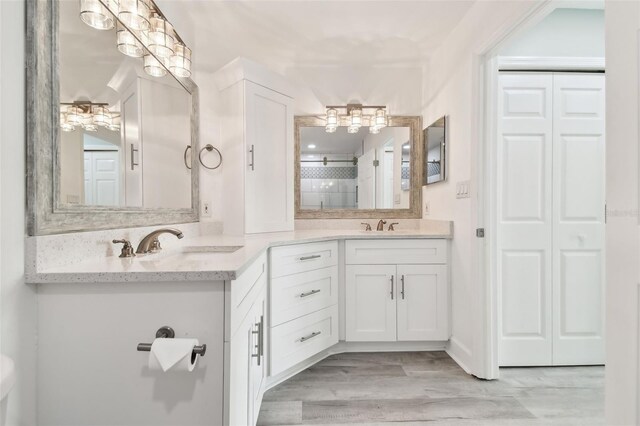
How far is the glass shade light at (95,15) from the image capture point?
110 cm

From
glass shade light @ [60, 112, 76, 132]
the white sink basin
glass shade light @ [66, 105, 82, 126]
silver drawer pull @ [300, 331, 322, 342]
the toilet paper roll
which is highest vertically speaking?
glass shade light @ [66, 105, 82, 126]

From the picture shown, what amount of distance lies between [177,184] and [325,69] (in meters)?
1.64

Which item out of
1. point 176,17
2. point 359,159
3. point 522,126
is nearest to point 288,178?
point 359,159

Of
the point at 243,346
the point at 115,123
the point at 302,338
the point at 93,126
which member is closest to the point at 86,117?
the point at 93,126

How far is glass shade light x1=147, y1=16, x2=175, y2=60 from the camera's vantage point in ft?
4.93

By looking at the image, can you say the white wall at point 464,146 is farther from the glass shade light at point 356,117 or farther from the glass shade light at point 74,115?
the glass shade light at point 74,115

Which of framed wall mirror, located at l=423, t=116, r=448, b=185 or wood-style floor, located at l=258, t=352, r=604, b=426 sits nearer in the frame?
wood-style floor, located at l=258, t=352, r=604, b=426

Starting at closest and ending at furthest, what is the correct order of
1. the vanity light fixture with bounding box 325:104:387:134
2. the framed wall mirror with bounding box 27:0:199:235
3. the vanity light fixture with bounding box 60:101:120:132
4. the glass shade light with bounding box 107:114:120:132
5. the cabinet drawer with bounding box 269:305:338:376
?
the framed wall mirror with bounding box 27:0:199:235 → the vanity light fixture with bounding box 60:101:120:132 → the glass shade light with bounding box 107:114:120:132 → the cabinet drawer with bounding box 269:305:338:376 → the vanity light fixture with bounding box 325:104:387:134

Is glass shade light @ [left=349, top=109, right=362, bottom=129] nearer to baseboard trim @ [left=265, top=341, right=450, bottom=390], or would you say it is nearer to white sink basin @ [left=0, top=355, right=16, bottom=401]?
A: baseboard trim @ [left=265, top=341, right=450, bottom=390]

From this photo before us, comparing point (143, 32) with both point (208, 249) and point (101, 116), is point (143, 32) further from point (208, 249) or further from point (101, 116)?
point (208, 249)

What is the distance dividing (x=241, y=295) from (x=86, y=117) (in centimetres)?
84

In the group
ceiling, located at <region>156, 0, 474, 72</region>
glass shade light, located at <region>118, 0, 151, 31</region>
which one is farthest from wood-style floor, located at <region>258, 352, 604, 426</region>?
ceiling, located at <region>156, 0, 474, 72</region>

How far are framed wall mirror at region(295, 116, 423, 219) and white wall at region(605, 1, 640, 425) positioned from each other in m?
1.80

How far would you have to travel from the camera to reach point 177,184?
196 centimetres
